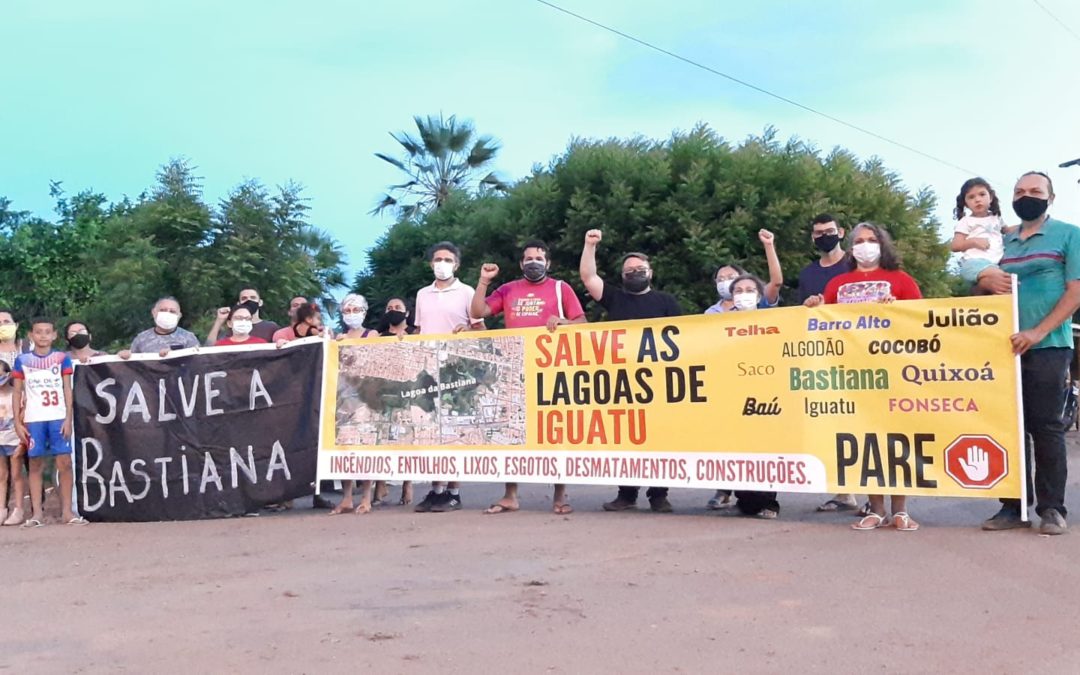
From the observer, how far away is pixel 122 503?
939cm

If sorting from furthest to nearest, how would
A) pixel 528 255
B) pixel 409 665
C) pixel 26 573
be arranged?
pixel 528 255 < pixel 26 573 < pixel 409 665

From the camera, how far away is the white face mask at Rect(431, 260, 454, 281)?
9039 millimetres

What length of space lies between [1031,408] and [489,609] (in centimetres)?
389

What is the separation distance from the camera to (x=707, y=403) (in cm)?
780

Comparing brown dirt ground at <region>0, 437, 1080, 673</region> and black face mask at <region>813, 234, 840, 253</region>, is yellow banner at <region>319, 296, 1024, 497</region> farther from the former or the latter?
black face mask at <region>813, 234, 840, 253</region>

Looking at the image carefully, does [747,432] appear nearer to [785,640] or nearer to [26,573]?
[785,640]

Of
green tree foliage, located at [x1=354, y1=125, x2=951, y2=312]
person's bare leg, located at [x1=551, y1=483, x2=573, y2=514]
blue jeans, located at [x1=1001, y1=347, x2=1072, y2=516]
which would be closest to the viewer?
blue jeans, located at [x1=1001, y1=347, x2=1072, y2=516]

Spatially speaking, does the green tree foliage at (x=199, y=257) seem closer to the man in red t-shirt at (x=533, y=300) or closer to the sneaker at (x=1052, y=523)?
the man in red t-shirt at (x=533, y=300)

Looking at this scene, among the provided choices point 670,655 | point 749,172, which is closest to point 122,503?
point 670,655

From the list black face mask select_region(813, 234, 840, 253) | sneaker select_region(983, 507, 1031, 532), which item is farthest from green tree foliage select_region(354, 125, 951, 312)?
sneaker select_region(983, 507, 1031, 532)

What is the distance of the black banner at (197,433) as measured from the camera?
9.20 m

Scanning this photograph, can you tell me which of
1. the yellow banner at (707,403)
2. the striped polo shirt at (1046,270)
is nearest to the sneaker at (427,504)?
the yellow banner at (707,403)

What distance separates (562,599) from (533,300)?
3.80m

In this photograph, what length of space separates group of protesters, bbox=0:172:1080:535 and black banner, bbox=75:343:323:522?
10.3 inches
